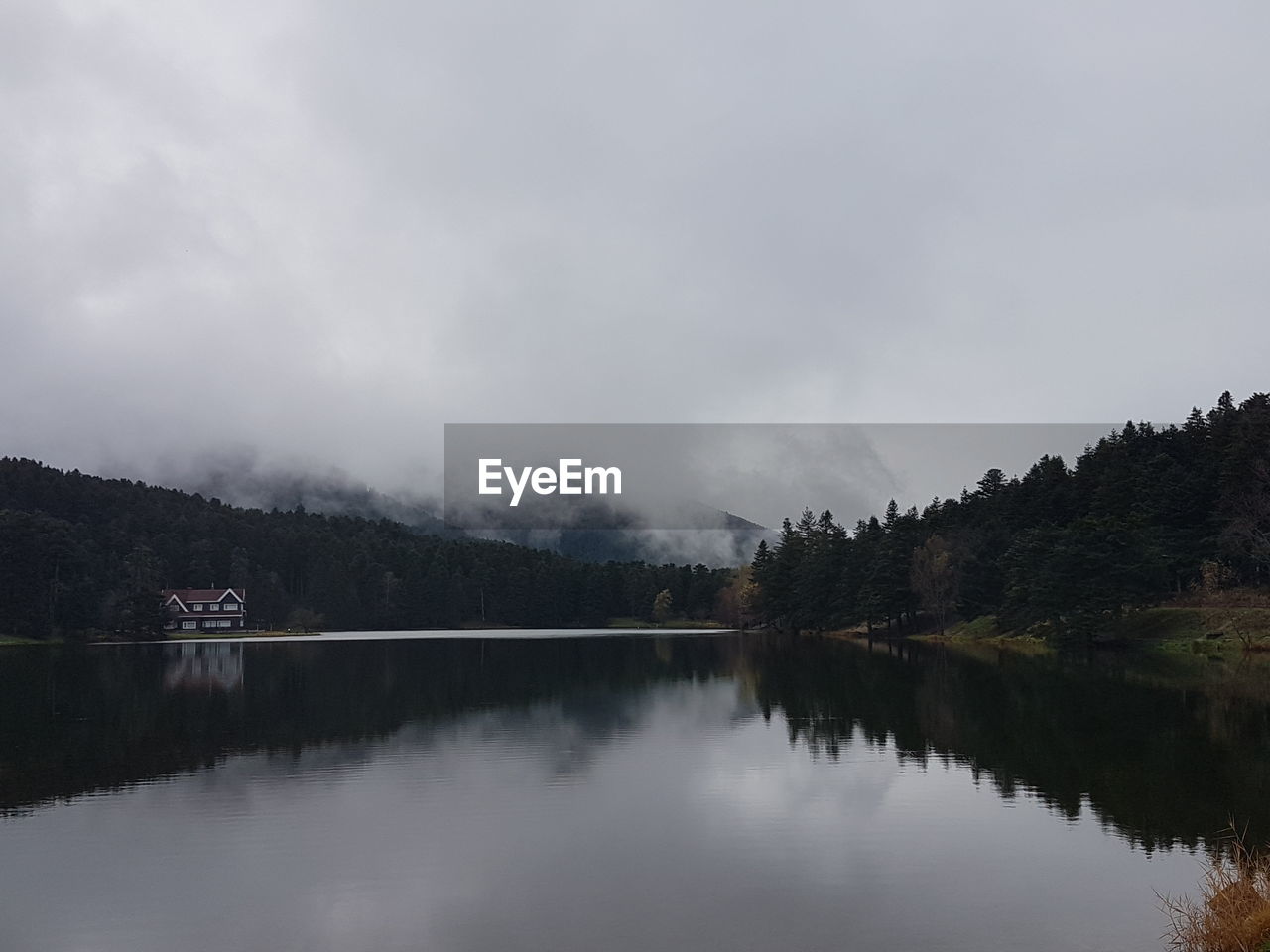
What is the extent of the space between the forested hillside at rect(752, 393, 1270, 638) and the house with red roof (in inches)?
3383

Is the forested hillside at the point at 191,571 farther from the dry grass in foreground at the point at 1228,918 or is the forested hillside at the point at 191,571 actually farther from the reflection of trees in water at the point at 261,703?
the dry grass in foreground at the point at 1228,918

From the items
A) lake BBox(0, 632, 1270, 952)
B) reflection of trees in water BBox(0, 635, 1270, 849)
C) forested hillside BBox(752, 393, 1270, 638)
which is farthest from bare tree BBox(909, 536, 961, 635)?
lake BBox(0, 632, 1270, 952)

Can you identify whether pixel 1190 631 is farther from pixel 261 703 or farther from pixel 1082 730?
pixel 261 703

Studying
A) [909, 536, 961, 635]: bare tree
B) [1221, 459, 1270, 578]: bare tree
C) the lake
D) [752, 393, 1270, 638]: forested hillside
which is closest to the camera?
the lake

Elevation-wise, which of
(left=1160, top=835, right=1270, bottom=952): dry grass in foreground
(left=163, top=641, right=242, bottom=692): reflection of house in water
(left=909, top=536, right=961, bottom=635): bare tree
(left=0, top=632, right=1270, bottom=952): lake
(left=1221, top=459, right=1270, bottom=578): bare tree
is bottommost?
(left=163, top=641, right=242, bottom=692): reflection of house in water

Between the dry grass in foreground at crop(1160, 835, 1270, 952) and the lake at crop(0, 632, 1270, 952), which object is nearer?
the dry grass in foreground at crop(1160, 835, 1270, 952)

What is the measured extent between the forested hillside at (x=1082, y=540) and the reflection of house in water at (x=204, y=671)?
182ft

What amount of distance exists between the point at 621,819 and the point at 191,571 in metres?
163

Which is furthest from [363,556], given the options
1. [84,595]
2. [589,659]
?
[589,659]

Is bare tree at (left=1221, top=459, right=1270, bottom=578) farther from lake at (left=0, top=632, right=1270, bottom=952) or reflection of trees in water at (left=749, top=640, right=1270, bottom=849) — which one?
lake at (left=0, top=632, right=1270, bottom=952)

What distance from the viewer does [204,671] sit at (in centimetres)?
6519

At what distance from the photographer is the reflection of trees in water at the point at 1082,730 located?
68.8ft

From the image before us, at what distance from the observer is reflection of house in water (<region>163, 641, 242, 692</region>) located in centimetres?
5350

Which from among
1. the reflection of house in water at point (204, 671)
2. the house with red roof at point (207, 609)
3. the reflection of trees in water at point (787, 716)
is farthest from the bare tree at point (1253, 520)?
the house with red roof at point (207, 609)
